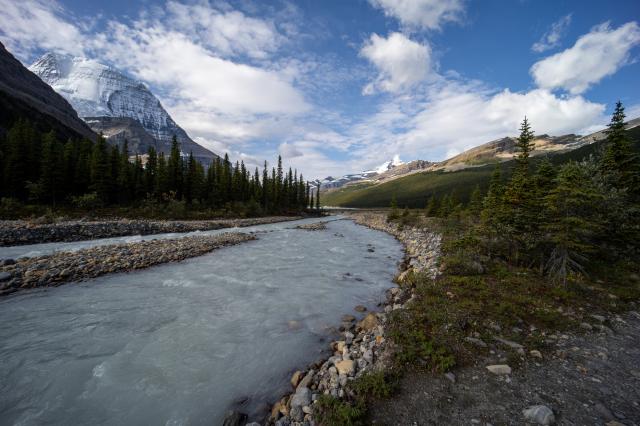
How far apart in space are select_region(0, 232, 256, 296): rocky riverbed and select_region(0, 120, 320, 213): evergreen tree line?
110ft

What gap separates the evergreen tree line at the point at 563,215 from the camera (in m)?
11.7

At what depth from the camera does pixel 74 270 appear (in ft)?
45.1

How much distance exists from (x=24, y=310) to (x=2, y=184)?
51.6m

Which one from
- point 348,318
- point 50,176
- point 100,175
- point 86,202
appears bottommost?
point 348,318

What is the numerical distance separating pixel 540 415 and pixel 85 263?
20.4 m

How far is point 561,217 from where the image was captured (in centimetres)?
1191

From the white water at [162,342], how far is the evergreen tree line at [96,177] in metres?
42.4

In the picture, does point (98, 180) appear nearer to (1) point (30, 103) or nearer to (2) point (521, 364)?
(2) point (521, 364)

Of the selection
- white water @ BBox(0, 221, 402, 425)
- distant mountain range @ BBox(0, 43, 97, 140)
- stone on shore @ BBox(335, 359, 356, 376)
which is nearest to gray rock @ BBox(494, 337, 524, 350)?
stone on shore @ BBox(335, 359, 356, 376)

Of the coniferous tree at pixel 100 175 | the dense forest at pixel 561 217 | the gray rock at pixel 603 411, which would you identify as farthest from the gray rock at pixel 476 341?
the coniferous tree at pixel 100 175

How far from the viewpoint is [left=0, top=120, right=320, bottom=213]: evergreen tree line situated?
41.7 metres

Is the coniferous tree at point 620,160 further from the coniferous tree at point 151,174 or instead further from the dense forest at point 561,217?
the coniferous tree at point 151,174

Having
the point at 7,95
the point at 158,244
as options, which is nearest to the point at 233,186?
the point at 158,244

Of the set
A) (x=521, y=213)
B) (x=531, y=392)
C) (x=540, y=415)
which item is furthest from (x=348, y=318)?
(x=521, y=213)
